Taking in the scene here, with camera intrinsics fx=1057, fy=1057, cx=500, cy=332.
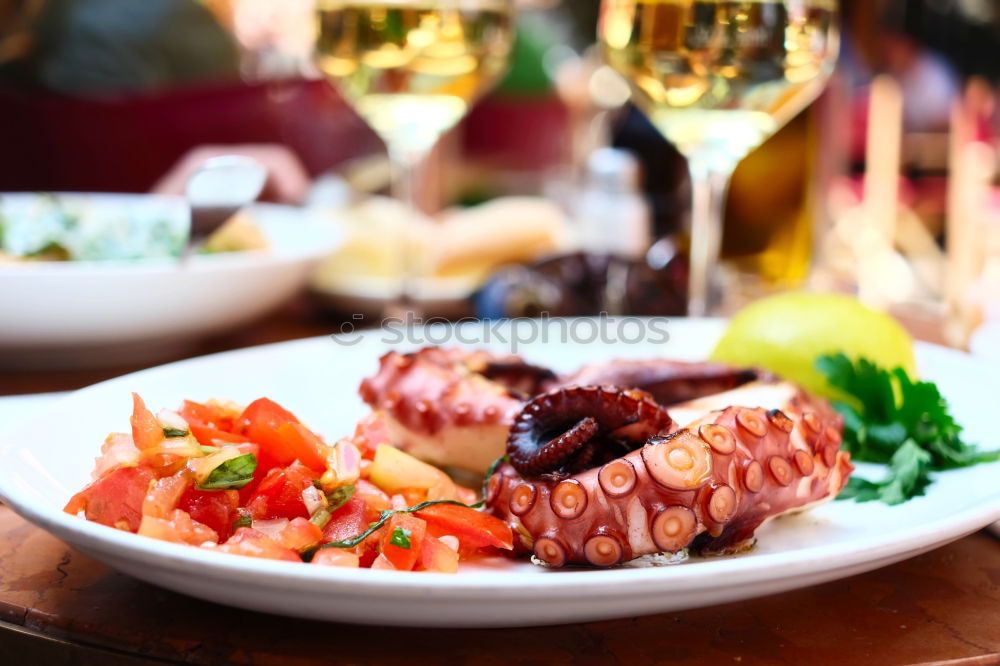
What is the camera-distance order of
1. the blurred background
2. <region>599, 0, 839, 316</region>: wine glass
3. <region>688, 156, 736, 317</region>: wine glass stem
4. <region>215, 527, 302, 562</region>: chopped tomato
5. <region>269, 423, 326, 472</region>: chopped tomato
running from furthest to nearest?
the blurred background < <region>688, 156, 736, 317</region>: wine glass stem < <region>599, 0, 839, 316</region>: wine glass < <region>269, 423, 326, 472</region>: chopped tomato < <region>215, 527, 302, 562</region>: chopped tomato

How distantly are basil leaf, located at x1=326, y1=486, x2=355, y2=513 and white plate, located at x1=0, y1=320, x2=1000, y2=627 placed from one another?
11 cm

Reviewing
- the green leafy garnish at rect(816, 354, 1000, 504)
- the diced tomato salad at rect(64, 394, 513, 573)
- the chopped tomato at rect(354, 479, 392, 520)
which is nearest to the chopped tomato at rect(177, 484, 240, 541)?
the diced tomato salad at rect(64, 394, 513, 573)

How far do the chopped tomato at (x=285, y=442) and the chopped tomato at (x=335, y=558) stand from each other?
11 cm

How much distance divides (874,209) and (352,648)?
12.2ft

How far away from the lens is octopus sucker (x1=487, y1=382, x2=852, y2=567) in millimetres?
739

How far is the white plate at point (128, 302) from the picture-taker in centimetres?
129

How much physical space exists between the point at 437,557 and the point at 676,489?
0.17 metres

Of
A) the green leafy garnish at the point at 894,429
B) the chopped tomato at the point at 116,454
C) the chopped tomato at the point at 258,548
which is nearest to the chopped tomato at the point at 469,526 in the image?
the chopped tomato at the point at 258,548

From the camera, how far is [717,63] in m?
1.31

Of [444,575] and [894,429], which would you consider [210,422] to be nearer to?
[444,575]

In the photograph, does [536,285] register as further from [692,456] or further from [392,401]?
[692,456]

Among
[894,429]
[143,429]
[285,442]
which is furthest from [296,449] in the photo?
[894,429]

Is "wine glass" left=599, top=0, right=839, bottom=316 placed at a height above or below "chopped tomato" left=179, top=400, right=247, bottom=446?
above

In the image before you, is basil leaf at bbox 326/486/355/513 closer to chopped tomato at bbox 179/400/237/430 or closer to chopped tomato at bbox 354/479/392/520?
chopped tomato at bbox 354/479/392/520
